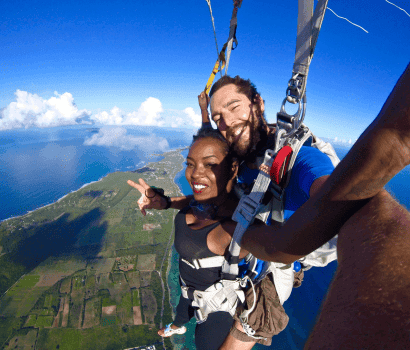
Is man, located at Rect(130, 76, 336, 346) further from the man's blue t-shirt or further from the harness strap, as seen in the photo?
the harness strap

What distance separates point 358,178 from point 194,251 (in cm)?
239

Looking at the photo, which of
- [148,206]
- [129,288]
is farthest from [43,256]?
[148,206]

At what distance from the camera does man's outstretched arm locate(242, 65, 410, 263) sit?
602 mm

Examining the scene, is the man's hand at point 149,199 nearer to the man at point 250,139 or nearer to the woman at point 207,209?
the woman at point 207,209

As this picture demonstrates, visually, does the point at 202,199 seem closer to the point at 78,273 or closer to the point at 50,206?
the point at 78,273

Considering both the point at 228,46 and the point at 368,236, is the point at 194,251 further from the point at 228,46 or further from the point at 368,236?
the point at 228,46

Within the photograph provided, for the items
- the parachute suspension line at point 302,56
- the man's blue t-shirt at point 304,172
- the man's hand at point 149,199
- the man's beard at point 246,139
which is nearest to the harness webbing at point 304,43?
the parachute suspension line at point 302,56

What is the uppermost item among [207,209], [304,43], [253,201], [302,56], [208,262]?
[304,43]

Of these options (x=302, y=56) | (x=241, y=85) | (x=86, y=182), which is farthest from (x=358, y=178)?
(x=86, y=182)

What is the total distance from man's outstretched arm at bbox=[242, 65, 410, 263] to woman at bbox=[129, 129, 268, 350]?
146 centimetres

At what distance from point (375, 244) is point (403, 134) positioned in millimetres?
459

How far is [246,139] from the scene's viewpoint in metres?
2.94

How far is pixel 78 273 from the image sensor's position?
165ft

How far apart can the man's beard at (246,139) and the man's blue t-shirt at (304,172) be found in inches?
35.9
